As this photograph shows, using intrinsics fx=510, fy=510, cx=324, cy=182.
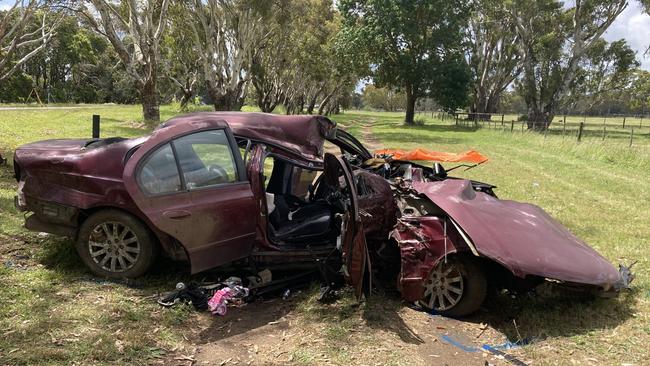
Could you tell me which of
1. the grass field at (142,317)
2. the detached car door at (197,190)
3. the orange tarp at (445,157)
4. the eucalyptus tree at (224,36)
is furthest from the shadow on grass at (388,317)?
the eucalyptus tree at (224,36)

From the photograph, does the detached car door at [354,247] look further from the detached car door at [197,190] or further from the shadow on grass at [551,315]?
the shadow on grass at [551,315]

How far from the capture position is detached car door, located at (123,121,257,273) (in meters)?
4.64

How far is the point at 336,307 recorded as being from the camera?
485cm

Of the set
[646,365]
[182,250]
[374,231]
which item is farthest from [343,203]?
[646,365]

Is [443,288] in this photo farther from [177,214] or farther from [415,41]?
[415,41]

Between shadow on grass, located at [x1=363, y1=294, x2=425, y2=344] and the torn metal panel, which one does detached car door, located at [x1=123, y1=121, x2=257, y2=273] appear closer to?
shadow on grass, located at [x1=363, y1=294, x2=425, y2=344]

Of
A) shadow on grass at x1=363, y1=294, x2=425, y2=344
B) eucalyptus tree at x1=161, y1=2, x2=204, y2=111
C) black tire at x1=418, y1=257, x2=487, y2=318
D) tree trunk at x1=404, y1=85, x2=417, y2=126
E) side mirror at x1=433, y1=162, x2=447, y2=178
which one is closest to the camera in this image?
shadow on grass at x1=363, y1=294, x2=425, y2=344

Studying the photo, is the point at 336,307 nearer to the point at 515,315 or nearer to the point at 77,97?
the point at 515,315

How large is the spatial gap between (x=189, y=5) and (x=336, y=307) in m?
24.2

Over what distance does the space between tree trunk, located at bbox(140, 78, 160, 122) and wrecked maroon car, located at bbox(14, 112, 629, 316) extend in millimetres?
15242

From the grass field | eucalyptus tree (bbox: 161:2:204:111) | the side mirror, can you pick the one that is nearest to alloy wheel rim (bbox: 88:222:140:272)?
the grass field

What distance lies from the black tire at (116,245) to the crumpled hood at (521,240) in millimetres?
2765

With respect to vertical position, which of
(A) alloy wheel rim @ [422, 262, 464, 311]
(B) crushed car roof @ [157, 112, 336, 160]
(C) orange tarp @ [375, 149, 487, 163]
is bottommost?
(A) alloy wheel rim @ [422, 262, 464, 311]

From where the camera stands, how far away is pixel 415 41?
3688 centimetres
